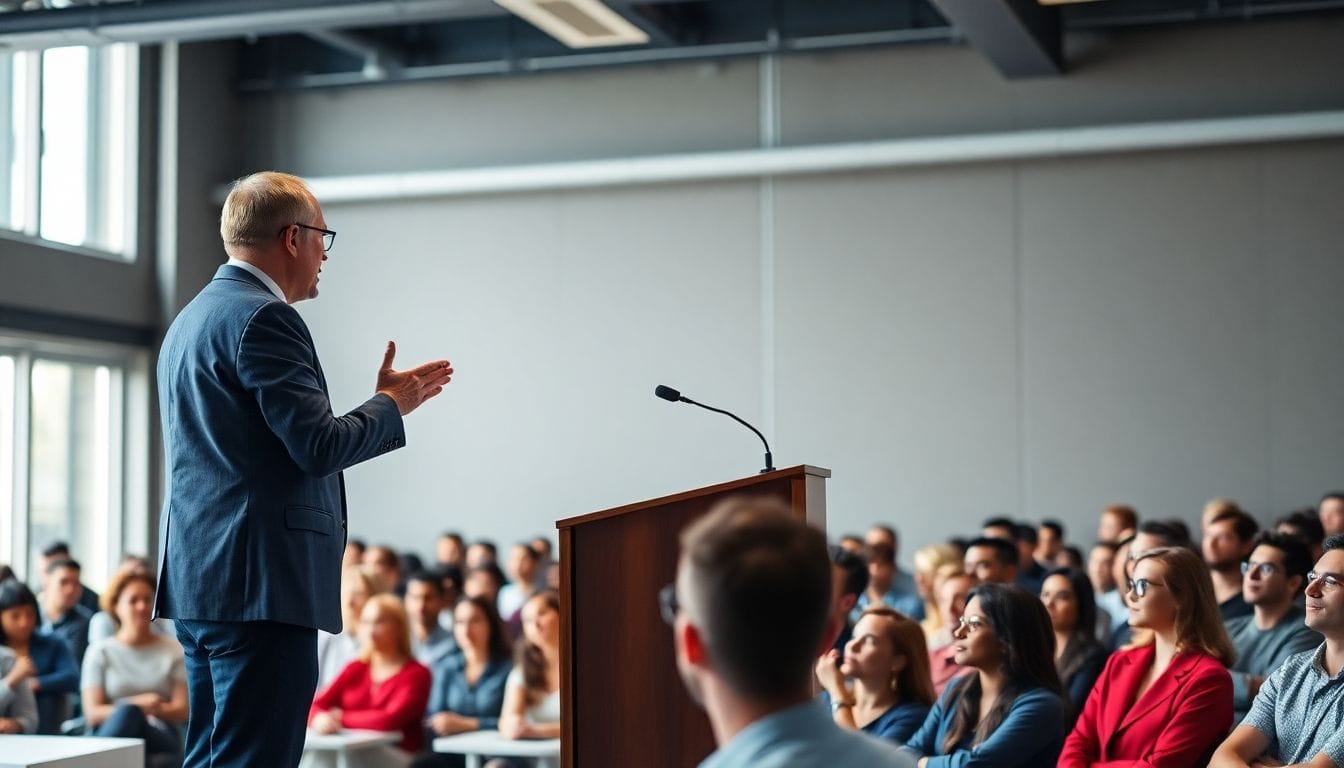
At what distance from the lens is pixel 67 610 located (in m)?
6.97

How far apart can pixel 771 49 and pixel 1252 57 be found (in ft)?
8.82

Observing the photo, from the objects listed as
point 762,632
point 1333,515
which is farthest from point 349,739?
point 1333,515

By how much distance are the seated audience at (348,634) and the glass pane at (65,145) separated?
378 cm

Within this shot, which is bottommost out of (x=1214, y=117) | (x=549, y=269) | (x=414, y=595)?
(x=414, y=595)

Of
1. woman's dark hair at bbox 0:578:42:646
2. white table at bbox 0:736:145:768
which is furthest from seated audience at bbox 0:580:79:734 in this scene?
white table at bbox 0:736:145:768

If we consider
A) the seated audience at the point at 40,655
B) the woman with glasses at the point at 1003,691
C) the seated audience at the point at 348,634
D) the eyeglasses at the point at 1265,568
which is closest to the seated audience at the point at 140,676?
the seated audience at the point at 40,655

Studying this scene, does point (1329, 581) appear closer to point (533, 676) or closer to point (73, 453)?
point (533, 676)

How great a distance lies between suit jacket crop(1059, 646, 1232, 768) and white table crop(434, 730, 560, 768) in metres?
1.95

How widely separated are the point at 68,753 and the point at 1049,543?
5.53 metres

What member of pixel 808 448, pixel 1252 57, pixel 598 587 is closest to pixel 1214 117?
pixel 1252 57

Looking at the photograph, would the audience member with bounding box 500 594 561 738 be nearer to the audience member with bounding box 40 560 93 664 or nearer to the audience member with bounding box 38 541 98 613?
the audience member with bounding box 40 560 93 664

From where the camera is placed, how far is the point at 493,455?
9820mm

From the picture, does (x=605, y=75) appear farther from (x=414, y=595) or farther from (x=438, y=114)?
(x=414, y=595)

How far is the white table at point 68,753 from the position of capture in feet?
11.4
